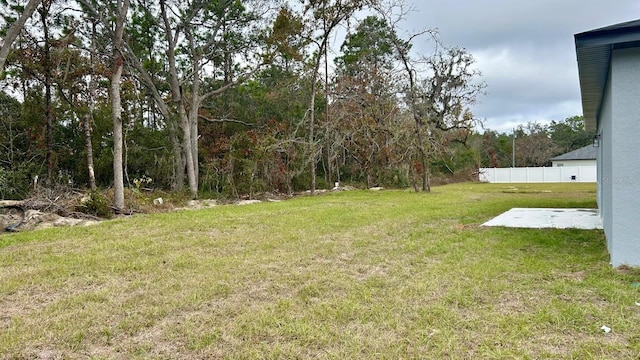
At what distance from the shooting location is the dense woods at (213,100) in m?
13.5

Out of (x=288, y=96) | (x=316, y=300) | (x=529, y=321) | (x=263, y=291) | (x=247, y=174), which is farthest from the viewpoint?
(x=288, y=96)

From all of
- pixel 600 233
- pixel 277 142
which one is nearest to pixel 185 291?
pixel 600 233

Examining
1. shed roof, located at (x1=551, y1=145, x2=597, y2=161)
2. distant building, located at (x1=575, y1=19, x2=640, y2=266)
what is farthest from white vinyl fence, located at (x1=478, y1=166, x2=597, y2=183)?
distant building, located at (x1=575, y1=19, x2=640, y2=266)

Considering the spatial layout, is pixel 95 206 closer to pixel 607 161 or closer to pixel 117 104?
pixel 117 104

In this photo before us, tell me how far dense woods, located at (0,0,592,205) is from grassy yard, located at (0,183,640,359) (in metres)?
8.67

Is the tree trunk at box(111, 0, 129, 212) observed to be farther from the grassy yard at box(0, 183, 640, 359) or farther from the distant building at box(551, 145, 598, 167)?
the distant building at box(551, 145, 598, 167)

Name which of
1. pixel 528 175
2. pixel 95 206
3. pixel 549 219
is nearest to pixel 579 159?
pixel 528 175

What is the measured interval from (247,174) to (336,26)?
7.15 m

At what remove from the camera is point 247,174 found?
1407 centimetres

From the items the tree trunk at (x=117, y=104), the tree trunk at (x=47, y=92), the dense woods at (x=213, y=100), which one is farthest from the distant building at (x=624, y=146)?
the tree trunk at (x=47, y=92)

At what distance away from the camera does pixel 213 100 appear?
64.0ft

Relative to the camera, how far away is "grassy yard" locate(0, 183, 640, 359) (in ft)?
7.95

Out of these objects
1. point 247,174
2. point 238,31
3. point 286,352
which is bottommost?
point 286,352

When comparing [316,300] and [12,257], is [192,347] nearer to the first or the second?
[316,300]
